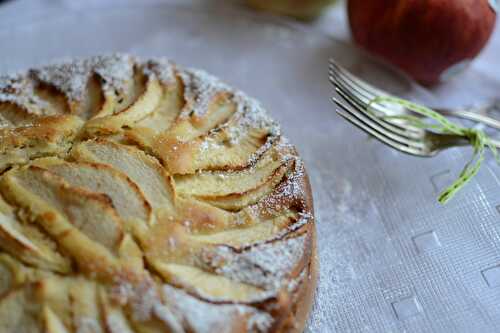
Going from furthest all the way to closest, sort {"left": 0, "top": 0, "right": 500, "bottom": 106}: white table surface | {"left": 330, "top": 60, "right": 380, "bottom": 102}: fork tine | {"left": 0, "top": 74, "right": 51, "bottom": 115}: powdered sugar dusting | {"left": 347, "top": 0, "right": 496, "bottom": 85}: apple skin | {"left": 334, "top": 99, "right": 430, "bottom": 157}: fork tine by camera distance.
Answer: {"left": 0, "top": 0, "right": 500, "bottom": 106}: white table surface < {"left": 347, "top": 0, "right": 496, "bottom": 85}: apple skin < {"left": 330, "top": 60, "right": 380, "bottom": 102}: fork tine < {"left": 334, "top": 99, "right": 430, "bottom": 157}: fork tine < {"left": 0, "top": 74, "right": 51, "bottom": 115}: powdered sugar dusting

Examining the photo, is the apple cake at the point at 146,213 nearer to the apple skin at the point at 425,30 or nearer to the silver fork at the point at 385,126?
the silver fork at the point at 385,126

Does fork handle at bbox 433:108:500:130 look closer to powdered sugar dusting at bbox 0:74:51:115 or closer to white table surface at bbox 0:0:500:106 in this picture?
white table surface at bbox 0:0:500:106

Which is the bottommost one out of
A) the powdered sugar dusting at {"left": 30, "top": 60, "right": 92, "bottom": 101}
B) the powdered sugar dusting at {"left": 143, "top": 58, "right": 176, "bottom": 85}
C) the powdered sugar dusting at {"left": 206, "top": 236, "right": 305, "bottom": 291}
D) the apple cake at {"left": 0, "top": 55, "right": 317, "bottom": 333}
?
the powdered sugar dusting at {"left": 206, "top": 236, "right": 305, "bottom": 291}

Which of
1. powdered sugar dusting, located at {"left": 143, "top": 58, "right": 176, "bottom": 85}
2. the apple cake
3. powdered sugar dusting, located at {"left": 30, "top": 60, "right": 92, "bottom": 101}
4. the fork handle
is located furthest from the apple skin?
powdered sugar dusting, located at {"left": 30, "top": 60, "right": 92, "bottom": 101}

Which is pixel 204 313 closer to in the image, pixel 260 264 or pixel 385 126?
pixel 260 264

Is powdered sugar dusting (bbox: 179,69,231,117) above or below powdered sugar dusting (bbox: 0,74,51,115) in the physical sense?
below

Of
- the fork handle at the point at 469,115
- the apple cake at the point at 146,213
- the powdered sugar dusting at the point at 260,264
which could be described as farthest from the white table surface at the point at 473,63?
the powdered sugar dusting at the point at 260,264

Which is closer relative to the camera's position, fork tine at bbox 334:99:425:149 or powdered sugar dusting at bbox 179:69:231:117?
powdered sugar dusting at bbox 179:69:231:117

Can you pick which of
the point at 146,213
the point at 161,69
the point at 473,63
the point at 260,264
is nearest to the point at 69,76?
the point at 161,69
